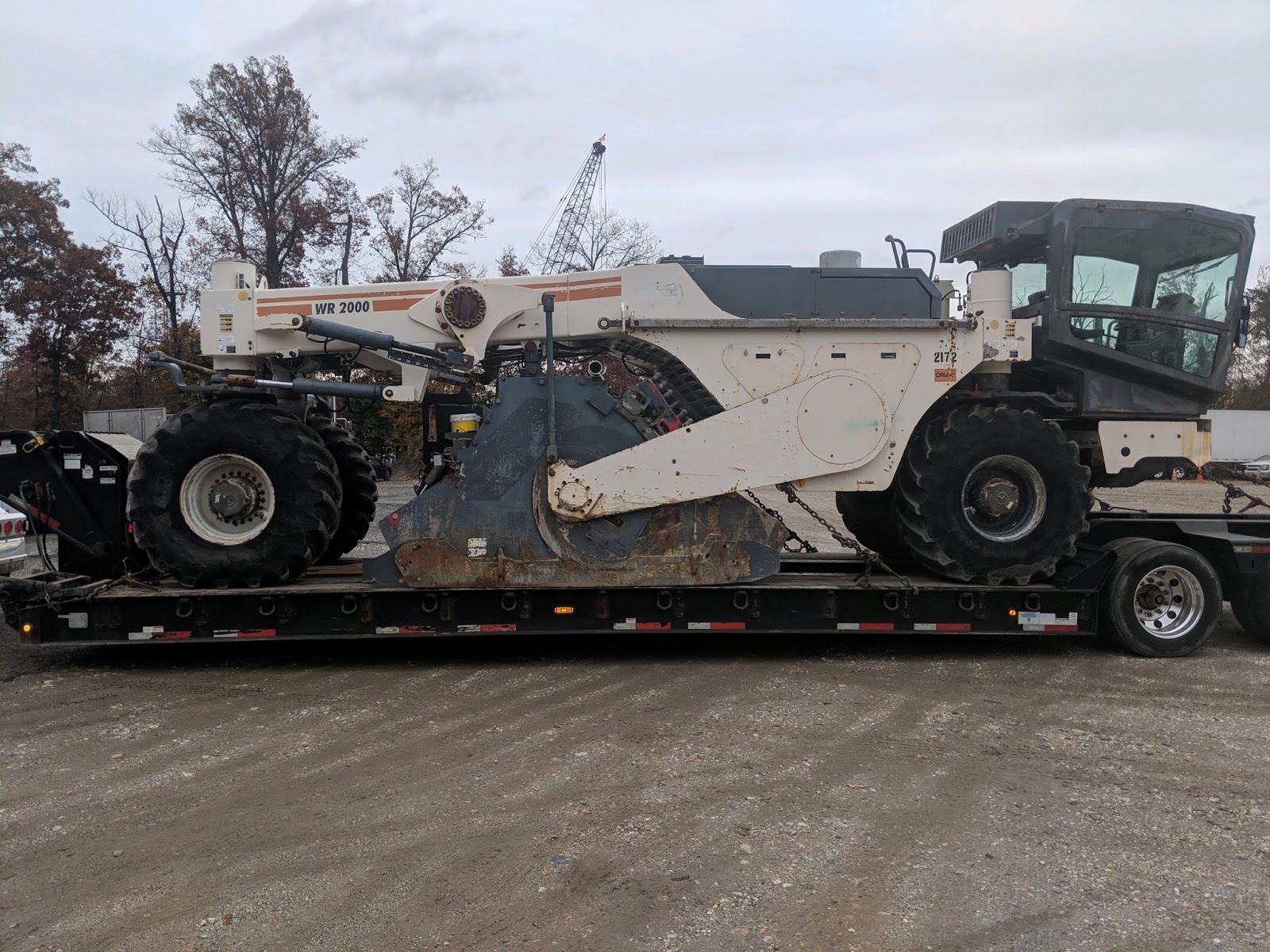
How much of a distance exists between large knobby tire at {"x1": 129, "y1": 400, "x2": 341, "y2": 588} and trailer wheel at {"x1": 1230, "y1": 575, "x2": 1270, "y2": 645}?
7.35 meters

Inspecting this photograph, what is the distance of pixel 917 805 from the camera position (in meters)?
4.64

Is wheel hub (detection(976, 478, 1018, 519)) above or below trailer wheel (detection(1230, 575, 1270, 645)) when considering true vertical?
above

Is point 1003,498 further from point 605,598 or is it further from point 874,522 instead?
point 605,598

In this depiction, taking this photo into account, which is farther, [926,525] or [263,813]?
[926,525]

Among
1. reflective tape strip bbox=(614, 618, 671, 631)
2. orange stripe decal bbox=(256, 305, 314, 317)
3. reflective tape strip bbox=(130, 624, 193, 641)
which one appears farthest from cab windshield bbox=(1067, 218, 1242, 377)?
reflective tape strip bbox=(130, 624, 193, 641)

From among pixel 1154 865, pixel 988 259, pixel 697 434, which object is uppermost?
pixel 988 259

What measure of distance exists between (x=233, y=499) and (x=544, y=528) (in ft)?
7.75

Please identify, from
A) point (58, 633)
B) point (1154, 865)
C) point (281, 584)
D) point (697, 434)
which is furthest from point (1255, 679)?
point (58, 633)

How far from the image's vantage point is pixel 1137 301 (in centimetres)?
762

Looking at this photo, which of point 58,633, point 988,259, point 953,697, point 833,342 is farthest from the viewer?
point 988,259

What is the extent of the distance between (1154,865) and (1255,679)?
3.69 m

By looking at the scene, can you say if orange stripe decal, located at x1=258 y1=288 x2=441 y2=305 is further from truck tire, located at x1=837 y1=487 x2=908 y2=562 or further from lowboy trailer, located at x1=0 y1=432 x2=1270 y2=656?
truck tire, located at x1=837 y1=487 x2=908 y2=562

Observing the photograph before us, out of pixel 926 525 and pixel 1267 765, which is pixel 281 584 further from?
pixel 1267 765

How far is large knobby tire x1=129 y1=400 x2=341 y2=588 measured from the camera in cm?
700
